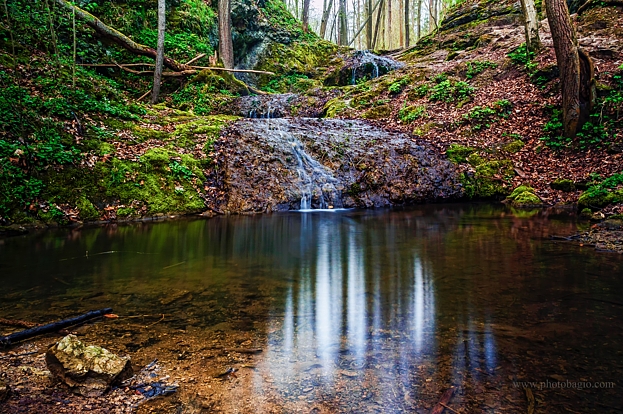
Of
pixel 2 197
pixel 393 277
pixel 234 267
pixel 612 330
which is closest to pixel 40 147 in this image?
pixel 2 197

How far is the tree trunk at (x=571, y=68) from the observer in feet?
30.2

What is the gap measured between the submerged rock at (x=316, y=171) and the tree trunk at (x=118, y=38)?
602cm

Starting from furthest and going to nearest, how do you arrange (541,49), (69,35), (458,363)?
(541,49) < (69,35) < (458,363)

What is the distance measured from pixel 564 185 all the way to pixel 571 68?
10.3ft

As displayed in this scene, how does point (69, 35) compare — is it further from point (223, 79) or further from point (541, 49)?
point (541, 49)

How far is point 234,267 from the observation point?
14.2ft

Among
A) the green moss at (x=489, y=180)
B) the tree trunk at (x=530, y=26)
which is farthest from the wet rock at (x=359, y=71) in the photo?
the green moss at (x=489, y=180)

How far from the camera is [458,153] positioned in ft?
36.1

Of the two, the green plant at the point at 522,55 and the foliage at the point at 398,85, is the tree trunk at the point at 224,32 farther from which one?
the green plant at the point at 522,55

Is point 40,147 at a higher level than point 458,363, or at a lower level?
higher

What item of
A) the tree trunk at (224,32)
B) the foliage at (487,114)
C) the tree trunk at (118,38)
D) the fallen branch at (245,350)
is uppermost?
the tree trunk at (224,32)

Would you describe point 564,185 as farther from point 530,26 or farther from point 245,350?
point 245,350

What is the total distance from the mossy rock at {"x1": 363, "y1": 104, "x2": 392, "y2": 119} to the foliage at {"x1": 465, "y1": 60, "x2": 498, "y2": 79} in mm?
3474

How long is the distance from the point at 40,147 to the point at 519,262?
27.9 ft
